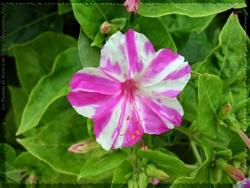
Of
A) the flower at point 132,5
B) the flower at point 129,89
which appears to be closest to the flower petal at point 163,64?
the flower at point 129,89

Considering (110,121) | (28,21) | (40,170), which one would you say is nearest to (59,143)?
(40,170)

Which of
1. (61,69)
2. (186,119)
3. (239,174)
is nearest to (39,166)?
(61,69)

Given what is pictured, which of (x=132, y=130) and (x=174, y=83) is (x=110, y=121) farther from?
(x=174, y=83)

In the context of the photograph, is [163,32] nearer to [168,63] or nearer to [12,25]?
[168,63]

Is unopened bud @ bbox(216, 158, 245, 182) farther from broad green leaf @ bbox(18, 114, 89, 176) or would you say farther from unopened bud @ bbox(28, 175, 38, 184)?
unopened bud @ bbox(28, 175, 38, 184)

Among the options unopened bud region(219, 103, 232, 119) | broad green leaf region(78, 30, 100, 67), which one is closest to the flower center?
broad green leaf region(78, 30, 100, 67)
